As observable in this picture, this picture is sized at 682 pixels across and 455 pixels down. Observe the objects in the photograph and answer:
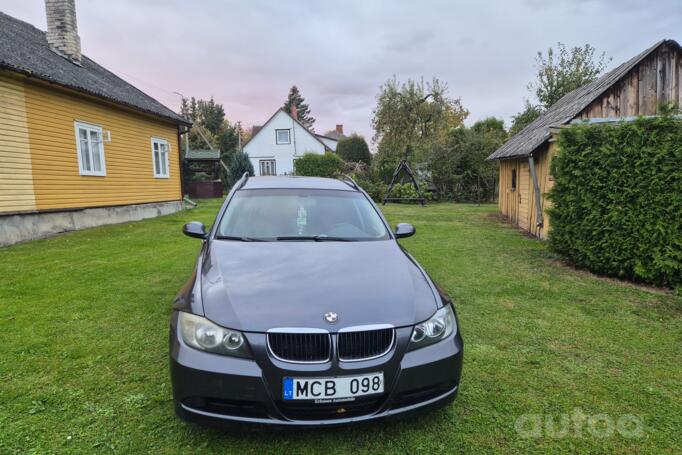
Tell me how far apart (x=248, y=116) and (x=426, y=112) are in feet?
136

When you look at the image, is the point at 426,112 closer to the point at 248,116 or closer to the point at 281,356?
the point at 281,356

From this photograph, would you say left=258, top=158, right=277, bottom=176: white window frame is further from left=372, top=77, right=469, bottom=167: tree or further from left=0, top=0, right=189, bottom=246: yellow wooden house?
left=0, top=0, right=189, bottom=246: yellow wooden house

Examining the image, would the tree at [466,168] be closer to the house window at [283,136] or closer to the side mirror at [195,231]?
the house window at [283,136]

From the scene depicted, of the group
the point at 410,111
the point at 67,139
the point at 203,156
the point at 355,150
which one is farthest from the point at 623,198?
the point at 355,150

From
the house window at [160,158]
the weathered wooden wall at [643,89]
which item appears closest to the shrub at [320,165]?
the house window at [160,158]

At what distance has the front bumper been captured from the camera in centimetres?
185

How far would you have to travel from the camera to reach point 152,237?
9.39 metres

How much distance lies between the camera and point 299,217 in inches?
131

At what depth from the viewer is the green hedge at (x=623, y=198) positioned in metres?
5.07

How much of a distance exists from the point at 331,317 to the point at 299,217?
1500 mm

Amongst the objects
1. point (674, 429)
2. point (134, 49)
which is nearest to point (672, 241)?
point (674, 429)

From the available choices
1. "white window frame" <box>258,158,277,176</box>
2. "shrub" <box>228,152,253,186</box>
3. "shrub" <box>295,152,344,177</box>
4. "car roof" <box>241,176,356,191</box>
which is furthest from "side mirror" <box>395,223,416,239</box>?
"white window frame" <box>258,158,277,176</box>

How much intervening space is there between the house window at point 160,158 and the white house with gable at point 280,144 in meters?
20.2

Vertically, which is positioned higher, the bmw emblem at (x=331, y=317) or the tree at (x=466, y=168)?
the tree at (x=466, y=168)
